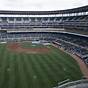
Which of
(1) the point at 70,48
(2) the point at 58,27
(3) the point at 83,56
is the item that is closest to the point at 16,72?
(3) the point at 83,56

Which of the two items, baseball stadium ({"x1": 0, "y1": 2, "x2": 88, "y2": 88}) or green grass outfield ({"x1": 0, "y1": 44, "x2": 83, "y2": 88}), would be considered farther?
baseball stadium ({"x1": 0, "y1": 2, "x2": 88, "y2": 88})

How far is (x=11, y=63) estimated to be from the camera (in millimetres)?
41781

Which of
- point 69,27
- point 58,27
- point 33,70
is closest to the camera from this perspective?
point 33,70

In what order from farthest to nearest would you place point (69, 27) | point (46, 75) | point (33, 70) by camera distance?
point (69, 27) → point (33, 70) → point (46, 75)

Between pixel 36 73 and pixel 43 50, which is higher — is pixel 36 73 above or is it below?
below

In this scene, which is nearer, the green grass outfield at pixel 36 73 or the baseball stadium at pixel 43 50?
the green grass outfield at pixel 36 73

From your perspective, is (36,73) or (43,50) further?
(43,50)

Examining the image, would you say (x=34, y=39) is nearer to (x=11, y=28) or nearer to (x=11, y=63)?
(x=11, y=28)

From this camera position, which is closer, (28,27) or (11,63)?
(11,63)

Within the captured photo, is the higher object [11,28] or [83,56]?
[11,28]

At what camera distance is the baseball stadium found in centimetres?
3247

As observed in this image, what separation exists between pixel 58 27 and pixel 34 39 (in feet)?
43.5

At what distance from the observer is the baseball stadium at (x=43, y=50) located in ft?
107

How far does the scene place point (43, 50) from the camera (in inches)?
2435
